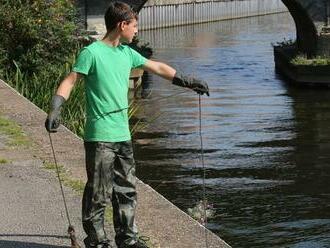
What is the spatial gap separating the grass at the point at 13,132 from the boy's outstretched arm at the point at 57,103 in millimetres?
4605

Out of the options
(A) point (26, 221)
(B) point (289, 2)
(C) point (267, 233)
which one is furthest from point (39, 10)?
(B) point (289, 2)

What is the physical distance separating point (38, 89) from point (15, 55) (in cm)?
318

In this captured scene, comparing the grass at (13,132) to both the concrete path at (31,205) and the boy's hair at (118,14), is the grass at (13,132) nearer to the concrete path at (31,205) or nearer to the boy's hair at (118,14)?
the concrete path at (31,205)

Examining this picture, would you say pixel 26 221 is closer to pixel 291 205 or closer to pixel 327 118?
pixel 291 205

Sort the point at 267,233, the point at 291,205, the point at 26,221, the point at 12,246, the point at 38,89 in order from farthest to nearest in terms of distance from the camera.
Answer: the point at 38,89, the point at 291,205, the point at 267,233, the point at 26,221, the point at 12,246

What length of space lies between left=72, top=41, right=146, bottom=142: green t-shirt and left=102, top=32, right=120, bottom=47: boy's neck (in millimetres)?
32

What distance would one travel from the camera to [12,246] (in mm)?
6207

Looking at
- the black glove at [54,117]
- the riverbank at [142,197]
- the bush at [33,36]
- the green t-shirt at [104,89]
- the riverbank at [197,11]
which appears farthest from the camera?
the riverbank at [197,11]

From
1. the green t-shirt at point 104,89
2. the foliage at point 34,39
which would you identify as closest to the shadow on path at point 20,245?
the green t-shirt at point 104,89

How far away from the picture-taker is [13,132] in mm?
10898

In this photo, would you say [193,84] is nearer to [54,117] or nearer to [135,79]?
[54,117]

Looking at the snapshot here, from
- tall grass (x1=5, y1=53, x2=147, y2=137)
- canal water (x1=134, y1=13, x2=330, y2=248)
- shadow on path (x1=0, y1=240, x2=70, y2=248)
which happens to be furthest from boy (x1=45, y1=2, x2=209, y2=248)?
tall grass (x1=5, y1=53, x2=147, y2=137)

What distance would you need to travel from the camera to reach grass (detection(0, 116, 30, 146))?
10242 mm

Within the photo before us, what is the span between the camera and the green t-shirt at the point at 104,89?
5617 mm
